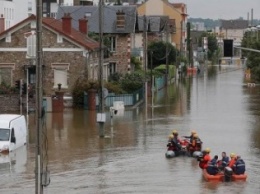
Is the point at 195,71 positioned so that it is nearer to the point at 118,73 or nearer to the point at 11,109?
the point at 118,73

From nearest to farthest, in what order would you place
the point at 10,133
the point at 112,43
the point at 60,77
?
the point at 10,133 < the point at 60,77 < the point at 112,43

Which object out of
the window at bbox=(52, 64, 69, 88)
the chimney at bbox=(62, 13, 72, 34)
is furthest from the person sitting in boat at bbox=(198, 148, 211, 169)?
the chimney at bbox=(62, 13, 72, 34)

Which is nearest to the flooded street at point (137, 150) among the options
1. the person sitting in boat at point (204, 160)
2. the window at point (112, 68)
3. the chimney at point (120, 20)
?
the person sitting in boat at point (204, 160)

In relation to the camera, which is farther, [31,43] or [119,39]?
[119,39]

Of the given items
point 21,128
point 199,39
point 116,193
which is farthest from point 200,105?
point 199,39

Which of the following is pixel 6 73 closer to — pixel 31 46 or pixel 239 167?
pixel 31 46

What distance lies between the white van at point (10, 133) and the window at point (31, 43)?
47.6 ft

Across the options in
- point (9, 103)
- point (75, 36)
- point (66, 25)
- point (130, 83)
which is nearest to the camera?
point (9, 103)

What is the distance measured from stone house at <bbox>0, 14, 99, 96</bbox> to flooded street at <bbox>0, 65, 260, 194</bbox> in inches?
111

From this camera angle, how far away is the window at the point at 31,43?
49581 millimetres

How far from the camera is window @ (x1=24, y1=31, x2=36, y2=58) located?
4958 centimetres

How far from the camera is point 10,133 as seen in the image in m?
34.2

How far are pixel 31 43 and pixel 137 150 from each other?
1647 cm

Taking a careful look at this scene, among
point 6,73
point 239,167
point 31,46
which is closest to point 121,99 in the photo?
point 6,73
